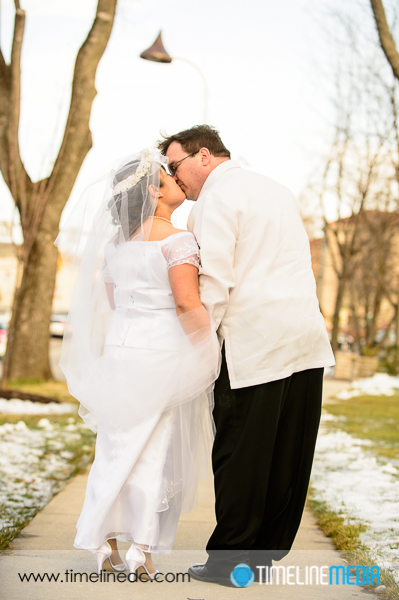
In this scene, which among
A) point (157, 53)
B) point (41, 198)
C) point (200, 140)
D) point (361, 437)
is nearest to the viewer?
point (200, 140)

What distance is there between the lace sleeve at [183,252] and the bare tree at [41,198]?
7.77 metres

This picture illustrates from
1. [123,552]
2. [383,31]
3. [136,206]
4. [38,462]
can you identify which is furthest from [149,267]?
[383,31]

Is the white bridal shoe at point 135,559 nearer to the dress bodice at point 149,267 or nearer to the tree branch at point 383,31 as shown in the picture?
the dress bodice at point 149,267

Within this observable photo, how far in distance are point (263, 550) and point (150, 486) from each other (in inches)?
25.6

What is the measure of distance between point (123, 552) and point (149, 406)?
0.98 m

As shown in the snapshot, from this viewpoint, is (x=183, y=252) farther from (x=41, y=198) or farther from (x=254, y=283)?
(x=41, y=198)

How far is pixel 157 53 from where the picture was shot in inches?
511

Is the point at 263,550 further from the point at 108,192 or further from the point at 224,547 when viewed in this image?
the point at 108,192

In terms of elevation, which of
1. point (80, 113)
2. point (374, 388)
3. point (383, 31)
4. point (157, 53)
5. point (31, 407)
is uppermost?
point (157, 53)

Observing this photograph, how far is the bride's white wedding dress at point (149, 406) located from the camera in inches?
114

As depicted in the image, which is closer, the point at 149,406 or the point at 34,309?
the point at 149,406

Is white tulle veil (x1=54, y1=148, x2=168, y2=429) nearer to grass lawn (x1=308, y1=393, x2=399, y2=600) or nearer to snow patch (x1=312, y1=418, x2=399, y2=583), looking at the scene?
grass lawn (x1=308, y1=393, x2=399, y2=600)

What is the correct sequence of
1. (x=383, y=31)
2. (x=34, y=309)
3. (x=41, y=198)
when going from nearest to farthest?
1. (x=383, y=31)
2. (x=41, y=198)
3. (x=34, y=309)

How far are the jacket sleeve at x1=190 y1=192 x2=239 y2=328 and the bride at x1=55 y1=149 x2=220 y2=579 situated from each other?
5 centimetres
